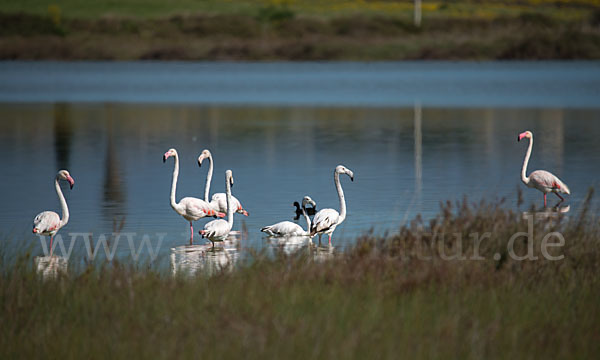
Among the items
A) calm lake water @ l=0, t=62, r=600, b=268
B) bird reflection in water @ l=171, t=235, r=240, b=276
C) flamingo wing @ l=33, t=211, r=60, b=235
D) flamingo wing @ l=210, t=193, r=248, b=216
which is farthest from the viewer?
calm lake water @ l=0, t=62, r=600, b=268

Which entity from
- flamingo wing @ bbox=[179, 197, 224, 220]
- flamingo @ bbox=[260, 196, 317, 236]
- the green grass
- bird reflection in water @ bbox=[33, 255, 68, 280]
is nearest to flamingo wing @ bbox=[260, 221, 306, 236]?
flamingo @ bbox=[260, 196, 317, 236]

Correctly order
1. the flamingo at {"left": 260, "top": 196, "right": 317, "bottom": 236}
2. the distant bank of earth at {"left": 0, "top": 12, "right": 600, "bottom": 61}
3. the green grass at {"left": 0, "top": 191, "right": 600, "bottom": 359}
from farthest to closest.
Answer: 1. the distant bank of earth at {"left": 0, "top": 12, "right": 600, "bottom": 61}
2. the flamingo at {"left": 260, "top": 196, "right": 317, "bottom": 236}
3. the green grass at {"left": 0, "top": 191, "right": 600, "bottom": 359}

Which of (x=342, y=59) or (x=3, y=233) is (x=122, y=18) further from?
(x=3, y=233)

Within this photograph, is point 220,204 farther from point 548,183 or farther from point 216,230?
point 548,183

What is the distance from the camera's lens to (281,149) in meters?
24.0

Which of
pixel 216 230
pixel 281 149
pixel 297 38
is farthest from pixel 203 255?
pixel 297 38

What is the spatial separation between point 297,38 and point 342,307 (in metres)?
91.6

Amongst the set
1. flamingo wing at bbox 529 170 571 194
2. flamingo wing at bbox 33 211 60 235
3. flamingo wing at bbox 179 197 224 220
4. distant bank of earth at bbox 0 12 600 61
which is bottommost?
flamingo wing at bbox 33 211 60 235

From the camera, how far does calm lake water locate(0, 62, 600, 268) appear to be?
13.9 meters

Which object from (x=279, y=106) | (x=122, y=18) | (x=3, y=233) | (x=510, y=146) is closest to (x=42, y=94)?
(x=279, y=106)

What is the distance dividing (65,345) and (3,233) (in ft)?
20.0

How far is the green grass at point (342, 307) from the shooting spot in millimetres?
6718

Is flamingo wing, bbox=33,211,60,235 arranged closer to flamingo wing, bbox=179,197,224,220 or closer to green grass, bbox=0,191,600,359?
flamingo wing, bbox=179,197,224,220

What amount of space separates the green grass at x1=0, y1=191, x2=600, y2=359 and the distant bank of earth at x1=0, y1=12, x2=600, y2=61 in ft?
269
